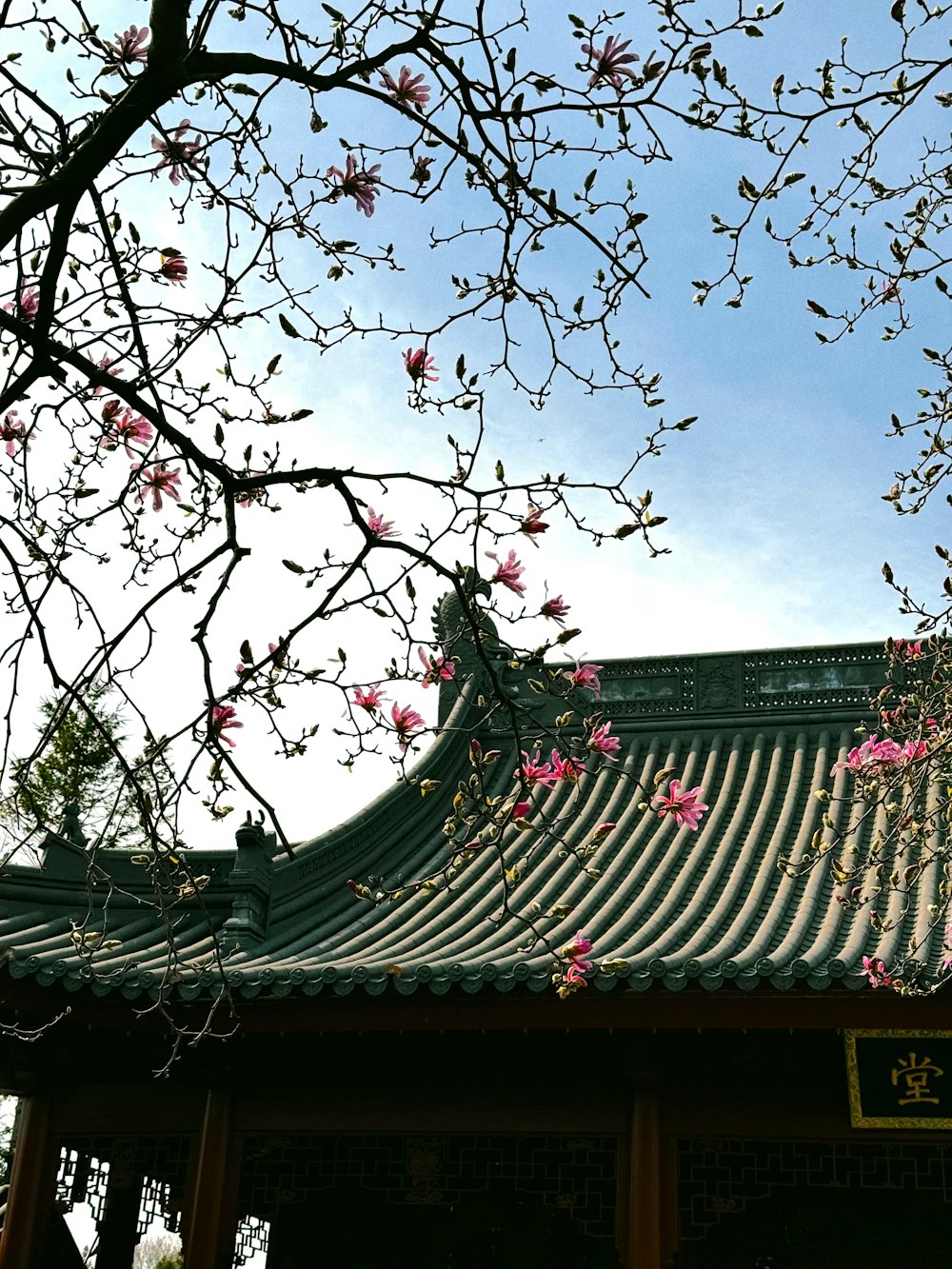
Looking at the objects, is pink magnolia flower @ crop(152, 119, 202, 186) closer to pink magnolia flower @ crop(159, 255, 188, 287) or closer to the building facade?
pink magnolia flower @ crop(159, 255, 188, 287)

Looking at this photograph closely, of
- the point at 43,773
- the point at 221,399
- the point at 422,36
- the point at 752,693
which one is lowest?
the point at 221,399

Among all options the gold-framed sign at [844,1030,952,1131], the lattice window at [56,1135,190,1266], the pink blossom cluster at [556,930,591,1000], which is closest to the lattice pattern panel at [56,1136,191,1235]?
the lattice window at [56,1135,190,1266]

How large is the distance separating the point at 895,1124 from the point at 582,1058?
51.3 inches

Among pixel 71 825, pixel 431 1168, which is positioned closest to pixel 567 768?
pixel 431 1168

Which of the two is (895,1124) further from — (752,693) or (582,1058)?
(752,693)

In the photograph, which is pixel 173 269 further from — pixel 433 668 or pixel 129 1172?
pixel 129 1172

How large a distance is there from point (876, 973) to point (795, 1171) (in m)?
1.75

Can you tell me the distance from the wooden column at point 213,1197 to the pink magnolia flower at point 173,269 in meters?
4.41

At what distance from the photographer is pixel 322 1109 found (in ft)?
21.4

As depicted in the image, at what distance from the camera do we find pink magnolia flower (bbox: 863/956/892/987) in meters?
4.29

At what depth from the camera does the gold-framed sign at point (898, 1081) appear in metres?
5.75

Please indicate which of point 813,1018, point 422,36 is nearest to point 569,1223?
point 813,1018

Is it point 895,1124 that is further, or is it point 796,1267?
point 796,1267

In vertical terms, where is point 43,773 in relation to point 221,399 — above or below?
above
